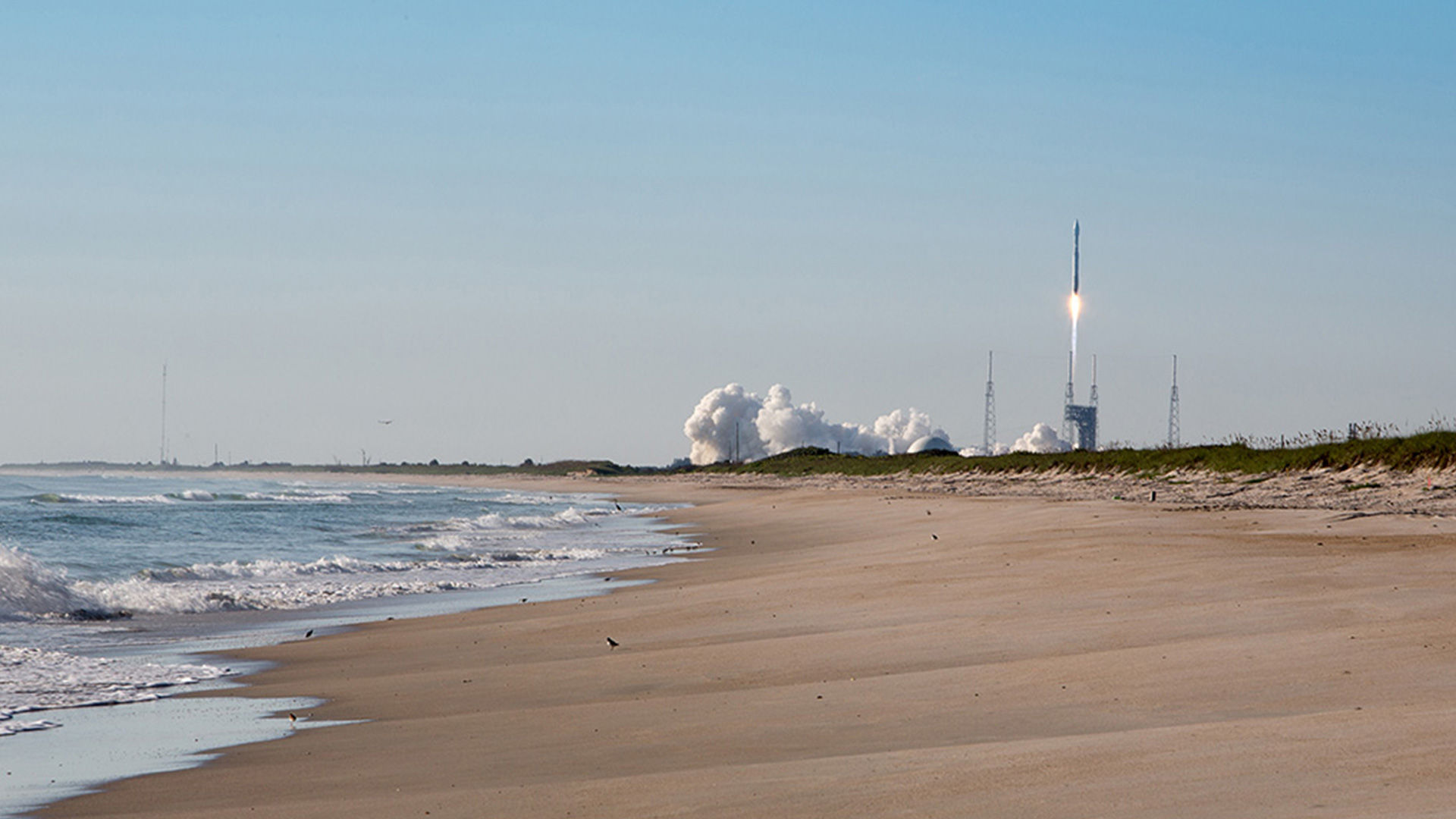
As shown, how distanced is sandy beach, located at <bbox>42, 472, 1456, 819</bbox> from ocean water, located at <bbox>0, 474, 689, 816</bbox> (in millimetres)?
867

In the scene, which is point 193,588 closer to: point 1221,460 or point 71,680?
point 71,680

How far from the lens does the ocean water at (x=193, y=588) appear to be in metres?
8.87

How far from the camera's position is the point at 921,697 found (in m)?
8.18

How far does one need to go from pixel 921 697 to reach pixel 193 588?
15.2 metres

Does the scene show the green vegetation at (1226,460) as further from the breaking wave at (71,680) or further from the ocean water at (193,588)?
the breaking wave at (71,680)

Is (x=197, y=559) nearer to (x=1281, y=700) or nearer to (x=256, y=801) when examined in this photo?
(x=256, y=801)

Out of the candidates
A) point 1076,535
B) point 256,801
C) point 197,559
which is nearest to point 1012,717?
point 256,801

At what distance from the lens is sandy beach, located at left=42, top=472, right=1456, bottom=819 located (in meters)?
5.69

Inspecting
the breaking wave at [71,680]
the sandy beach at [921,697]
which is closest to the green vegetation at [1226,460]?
the sandy beach at [921,697]

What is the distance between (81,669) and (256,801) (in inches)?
252

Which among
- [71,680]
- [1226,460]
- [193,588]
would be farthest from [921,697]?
[1226,460]

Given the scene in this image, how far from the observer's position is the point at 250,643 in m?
14.0

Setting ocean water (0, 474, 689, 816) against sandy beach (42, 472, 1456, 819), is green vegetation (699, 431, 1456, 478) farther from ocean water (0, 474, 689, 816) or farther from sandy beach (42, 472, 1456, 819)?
ocean water (0, 474, 689, 816)

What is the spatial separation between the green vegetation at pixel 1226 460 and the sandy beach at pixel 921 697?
1516 centimetres
